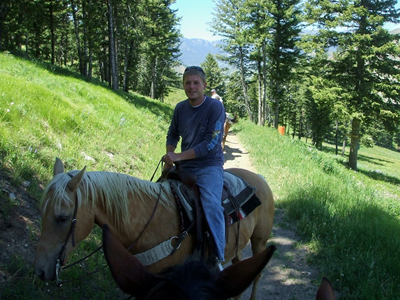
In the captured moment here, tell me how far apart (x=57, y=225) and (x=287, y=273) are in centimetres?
421

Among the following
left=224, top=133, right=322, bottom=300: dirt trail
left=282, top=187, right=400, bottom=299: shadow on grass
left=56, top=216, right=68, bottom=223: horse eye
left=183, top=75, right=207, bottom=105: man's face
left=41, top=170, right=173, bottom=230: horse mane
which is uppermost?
left=183, top=75, right=207, bottom=105: man's face

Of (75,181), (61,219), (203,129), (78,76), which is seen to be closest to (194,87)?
(203,129)

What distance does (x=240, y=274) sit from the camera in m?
1.47

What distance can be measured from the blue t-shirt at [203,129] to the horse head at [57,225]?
4.23 ft

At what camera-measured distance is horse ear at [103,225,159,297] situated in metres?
1.38

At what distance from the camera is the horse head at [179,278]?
4.10 feet

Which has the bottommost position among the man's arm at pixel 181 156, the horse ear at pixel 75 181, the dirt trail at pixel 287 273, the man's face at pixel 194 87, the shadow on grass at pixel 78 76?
the dirt trail at pixel 287 273

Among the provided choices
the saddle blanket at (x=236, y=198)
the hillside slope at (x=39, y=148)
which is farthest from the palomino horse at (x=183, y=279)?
the hillside slope at (x=39, y=148)

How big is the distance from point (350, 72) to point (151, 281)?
24.8 meters

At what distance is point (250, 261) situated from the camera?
1.50 m

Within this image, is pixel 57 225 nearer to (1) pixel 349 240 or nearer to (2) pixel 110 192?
(2) pixel 110 192

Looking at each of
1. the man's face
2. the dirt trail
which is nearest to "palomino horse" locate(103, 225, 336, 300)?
the man's face

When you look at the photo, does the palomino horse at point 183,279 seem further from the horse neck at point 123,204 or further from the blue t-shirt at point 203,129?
the blue t-shirt at point 203,129

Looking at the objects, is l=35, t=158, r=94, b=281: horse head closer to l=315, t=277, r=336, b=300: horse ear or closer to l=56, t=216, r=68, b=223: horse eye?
l=56, t=216, r=68, b=223: horse eye
